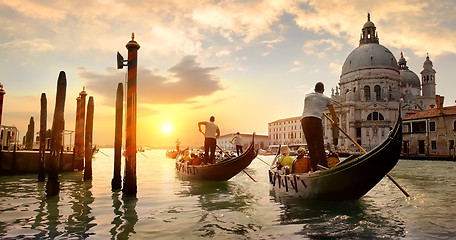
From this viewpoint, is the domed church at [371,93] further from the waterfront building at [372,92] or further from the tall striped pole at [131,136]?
the tall striped pole at [131,136]

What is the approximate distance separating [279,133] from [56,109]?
8865 cm

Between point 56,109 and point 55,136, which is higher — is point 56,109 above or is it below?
above

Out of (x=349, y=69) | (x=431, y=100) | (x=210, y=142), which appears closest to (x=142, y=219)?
(x=210, y=142)

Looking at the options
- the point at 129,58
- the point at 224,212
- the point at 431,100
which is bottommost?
the point at 224,212

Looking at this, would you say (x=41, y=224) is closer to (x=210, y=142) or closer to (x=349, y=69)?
(x=210, y=142)

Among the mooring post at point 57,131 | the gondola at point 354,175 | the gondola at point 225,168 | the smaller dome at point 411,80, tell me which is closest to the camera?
the gondola at point 354,175

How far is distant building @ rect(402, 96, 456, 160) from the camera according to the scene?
31422mm

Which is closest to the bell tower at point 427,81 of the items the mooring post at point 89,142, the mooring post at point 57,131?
the mooring post at point 89,142

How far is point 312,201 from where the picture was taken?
245 inches

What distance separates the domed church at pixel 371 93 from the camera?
188 feet

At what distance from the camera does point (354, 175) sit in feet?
17.6

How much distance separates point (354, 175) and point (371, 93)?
204 feet

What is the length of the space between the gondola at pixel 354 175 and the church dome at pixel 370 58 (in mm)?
62224

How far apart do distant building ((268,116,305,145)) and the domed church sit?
725 inches
